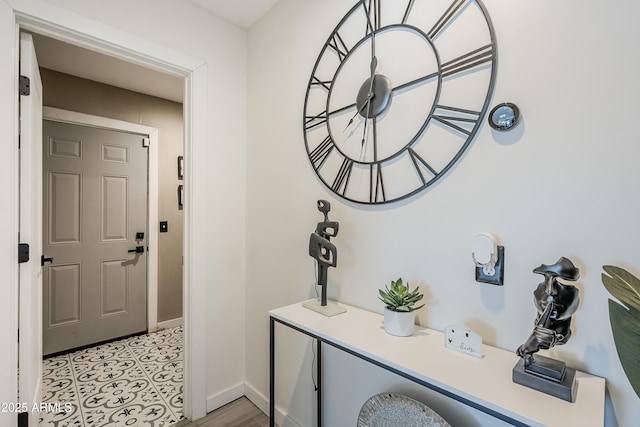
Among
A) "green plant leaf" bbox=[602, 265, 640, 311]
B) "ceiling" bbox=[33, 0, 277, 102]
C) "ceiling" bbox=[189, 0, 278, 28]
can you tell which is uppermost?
"ceiling" bbox=[189, 0, 278, 28]

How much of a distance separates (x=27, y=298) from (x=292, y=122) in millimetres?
1619

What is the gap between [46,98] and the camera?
2.62 meters

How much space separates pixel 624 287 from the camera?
619mm

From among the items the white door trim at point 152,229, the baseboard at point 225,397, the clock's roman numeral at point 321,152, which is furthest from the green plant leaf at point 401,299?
the white door trim at point 152,229

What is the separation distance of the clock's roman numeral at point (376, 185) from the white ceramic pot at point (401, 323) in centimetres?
48

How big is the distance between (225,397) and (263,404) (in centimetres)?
28

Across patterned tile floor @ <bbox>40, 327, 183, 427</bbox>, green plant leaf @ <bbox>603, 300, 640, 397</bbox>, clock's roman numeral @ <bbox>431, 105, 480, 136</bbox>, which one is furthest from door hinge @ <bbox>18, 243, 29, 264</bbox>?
green plant leaf @ <bbox>603, 300, 640, 397</bbox>

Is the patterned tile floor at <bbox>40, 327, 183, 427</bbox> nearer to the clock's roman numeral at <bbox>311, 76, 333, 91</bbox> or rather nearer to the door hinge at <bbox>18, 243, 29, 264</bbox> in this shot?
the door hinge at <bbox>18, 243, 29, 264</bbox>

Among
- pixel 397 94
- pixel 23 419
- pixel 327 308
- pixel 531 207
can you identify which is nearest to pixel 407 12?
pixel 397 94

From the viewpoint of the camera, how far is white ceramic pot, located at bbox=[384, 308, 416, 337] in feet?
3.58

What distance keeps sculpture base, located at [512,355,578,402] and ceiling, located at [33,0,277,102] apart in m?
2.21

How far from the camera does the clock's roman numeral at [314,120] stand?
159 cm

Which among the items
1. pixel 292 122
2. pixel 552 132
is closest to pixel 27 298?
pixel 292 122

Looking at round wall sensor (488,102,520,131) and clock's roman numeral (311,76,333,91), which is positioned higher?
clock's roman numeral (311,76,333,91)
